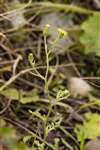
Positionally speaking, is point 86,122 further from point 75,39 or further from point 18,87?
point 75,39

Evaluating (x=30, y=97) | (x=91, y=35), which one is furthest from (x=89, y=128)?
(x=91, y=35)

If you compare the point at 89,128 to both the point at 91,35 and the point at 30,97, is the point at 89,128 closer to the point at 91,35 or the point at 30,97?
the point at 30,97

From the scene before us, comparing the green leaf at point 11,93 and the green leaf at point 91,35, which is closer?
the green leaf at point 11,93

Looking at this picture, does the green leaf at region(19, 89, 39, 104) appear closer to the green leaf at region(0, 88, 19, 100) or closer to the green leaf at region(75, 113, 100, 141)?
the green leaf at region(0, 88, 19, 100)

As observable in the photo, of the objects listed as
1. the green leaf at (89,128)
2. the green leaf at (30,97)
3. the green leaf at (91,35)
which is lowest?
the green leaf at (89,128)

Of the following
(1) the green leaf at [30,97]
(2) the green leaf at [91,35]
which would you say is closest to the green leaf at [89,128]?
(1) the green leaf at [30,97]

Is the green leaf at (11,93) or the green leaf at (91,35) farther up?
the green leaf at (91,35)

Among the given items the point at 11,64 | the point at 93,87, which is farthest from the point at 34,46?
the point at 93,87

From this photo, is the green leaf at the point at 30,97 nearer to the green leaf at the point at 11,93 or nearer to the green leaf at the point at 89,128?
the green leaf at the point at 11,93

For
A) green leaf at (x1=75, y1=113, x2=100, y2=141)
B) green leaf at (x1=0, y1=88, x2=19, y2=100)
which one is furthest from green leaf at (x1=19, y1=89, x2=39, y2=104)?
green leaf at (x1=75, y1=113, x2=100, y2=141)

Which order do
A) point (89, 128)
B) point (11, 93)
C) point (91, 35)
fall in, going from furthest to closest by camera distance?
point (91, 35) → point (11, 93) → point (89, 128)
